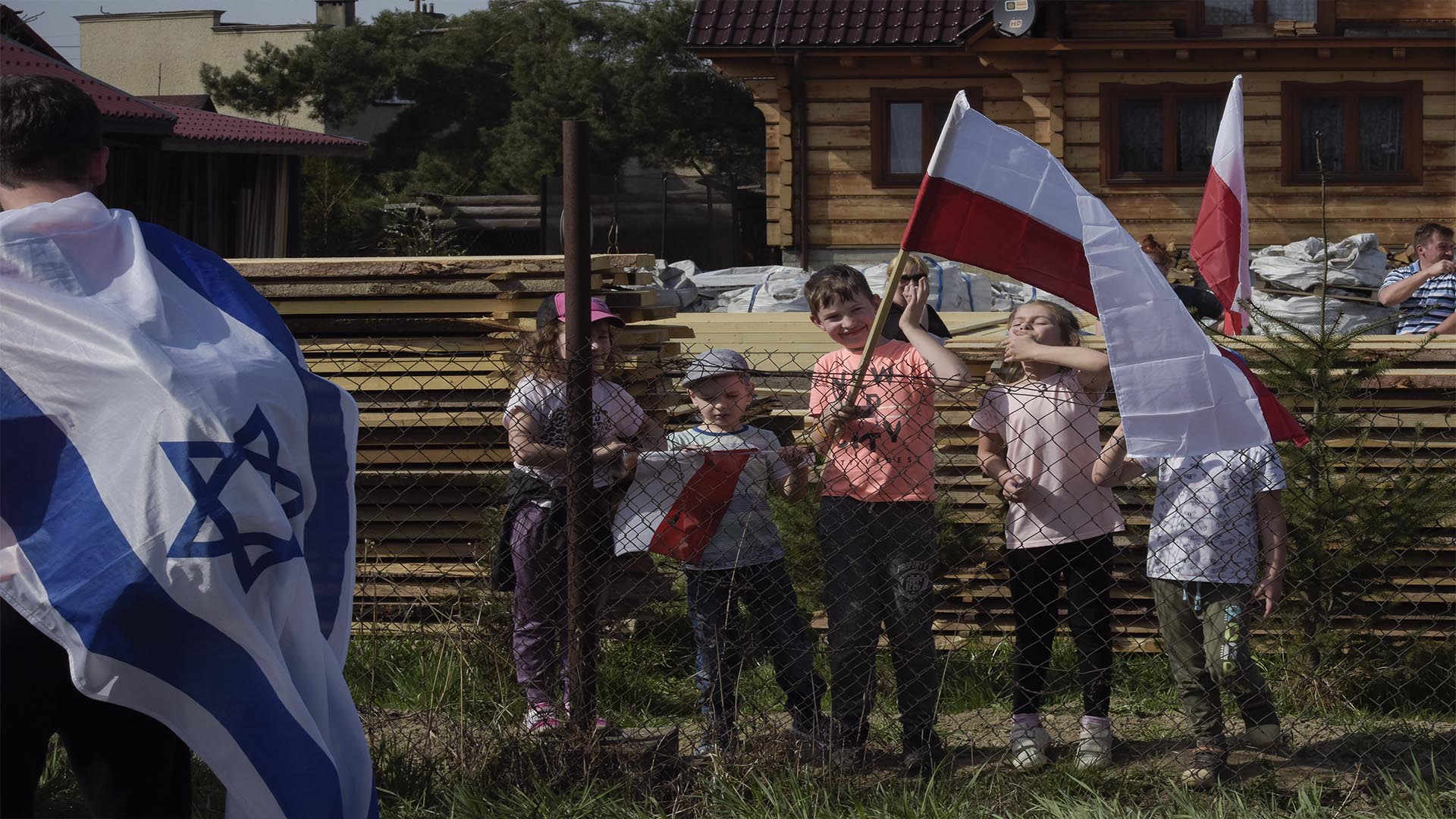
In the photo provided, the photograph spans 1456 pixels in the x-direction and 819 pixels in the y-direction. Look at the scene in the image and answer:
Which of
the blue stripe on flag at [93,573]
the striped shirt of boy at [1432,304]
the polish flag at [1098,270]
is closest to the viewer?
the blue stripe on flag at [93,573]

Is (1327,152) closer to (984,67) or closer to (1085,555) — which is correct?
(984,67)

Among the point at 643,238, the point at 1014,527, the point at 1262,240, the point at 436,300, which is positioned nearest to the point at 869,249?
the point at 1262,240

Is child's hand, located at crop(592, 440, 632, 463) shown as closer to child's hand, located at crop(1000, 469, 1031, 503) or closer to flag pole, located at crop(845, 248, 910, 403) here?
flag pole, located at crop(845, 248, 910, 403)

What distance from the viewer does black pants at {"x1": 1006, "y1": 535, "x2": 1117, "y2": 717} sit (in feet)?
14.4

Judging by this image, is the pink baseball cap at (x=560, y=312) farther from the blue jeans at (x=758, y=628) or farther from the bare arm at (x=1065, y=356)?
the bare arm at (x=1065, y=356)

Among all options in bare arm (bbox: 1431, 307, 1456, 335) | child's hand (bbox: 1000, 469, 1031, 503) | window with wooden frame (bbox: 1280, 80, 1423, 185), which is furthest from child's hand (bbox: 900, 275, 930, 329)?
window with wooden frame (bbox: 1280, 80, 1423, 185)

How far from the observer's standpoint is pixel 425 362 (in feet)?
19.5

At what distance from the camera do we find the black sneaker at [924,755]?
4.27m

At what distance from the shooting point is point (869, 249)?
15.2 meters

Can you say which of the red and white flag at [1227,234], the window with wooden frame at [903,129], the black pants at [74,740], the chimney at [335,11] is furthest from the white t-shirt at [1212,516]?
the chimney at [335,11]

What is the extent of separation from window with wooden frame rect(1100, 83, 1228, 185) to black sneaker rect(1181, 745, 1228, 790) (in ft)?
36.1

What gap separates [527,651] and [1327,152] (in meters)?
12.5

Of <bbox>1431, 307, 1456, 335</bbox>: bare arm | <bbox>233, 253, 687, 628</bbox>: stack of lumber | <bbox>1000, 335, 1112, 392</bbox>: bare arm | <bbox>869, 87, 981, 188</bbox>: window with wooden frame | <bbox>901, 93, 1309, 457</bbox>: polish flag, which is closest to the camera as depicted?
<bbox>901, 93, 1309, 457</bbox>: polish flag

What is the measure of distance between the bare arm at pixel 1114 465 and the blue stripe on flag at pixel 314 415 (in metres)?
2.28
